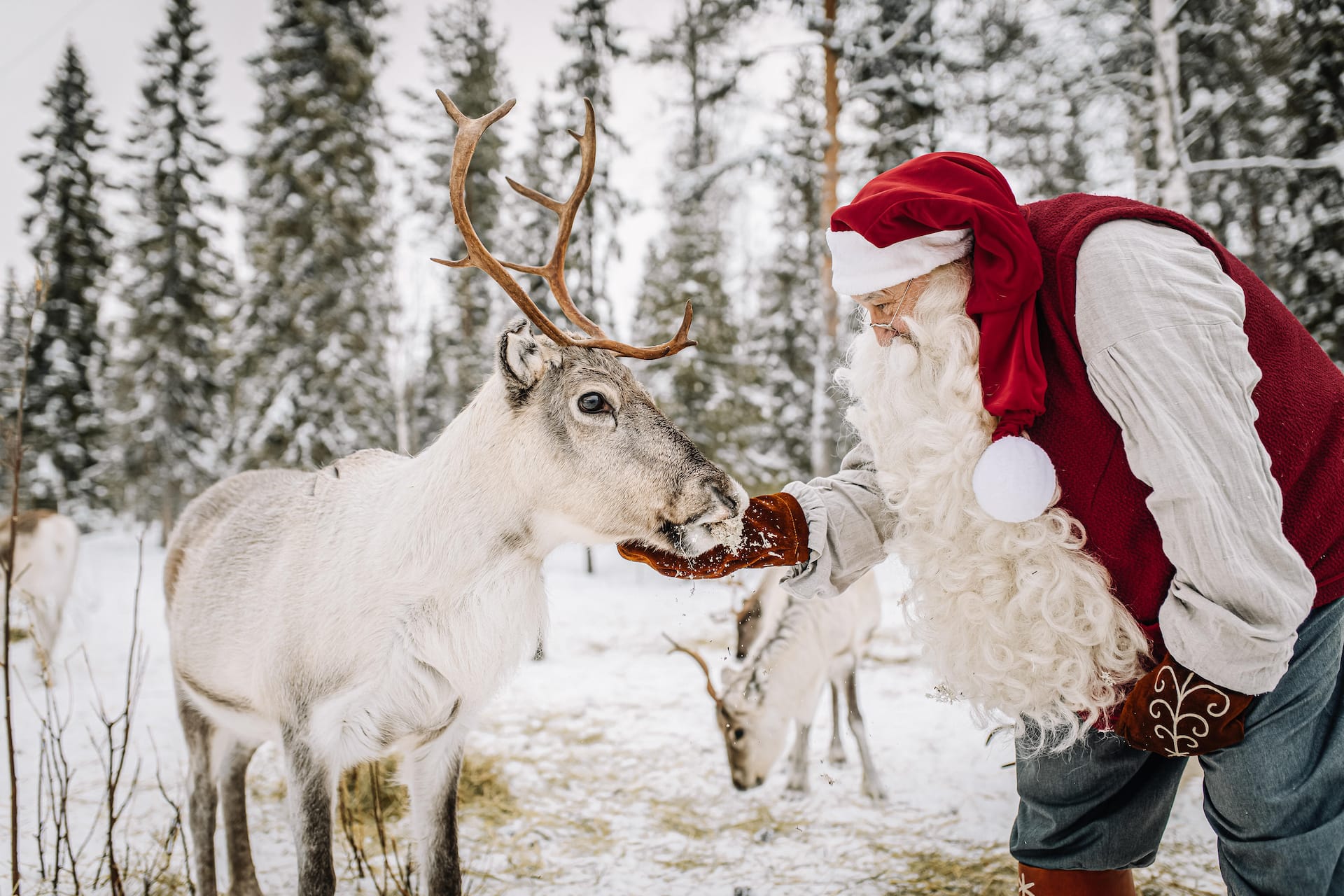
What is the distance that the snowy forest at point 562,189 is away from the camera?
8.63 m

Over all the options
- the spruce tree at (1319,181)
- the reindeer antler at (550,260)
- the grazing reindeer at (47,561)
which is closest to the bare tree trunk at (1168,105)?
the spruce tree at (1319,181)

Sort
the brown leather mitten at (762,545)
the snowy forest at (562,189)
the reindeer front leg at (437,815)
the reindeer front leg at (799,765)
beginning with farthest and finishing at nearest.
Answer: the snowy forest at (562,189) < the reindeer front leg at (799,765) < the reindeer front leg at (437,815) < the brown leather mitten at (762,545)

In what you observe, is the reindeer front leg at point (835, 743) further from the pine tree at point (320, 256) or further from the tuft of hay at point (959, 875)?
the pine tree at point (320, 256)

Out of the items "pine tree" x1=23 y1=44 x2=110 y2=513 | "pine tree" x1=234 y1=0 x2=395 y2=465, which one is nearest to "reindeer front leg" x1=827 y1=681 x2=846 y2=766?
"pine tree" x1=234 y1=0 x2=395 y2=465

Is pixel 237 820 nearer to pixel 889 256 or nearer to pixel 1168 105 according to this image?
pixel 889 256

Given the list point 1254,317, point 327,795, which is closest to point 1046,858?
point 1254,317

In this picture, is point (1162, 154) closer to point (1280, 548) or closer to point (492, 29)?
point (1280, 548)

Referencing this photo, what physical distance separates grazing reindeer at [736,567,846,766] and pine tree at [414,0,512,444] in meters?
11.5

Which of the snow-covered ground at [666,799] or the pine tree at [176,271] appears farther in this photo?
the pine tree at [176,271]

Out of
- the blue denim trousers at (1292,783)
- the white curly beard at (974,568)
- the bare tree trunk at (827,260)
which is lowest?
the blue denim trousers at (1292,783)

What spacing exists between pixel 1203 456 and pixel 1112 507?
269 millimetres

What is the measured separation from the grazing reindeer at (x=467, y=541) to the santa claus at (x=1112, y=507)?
712 millimetres

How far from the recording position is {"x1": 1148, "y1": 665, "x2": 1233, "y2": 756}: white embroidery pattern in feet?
4.46

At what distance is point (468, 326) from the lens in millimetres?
17234
